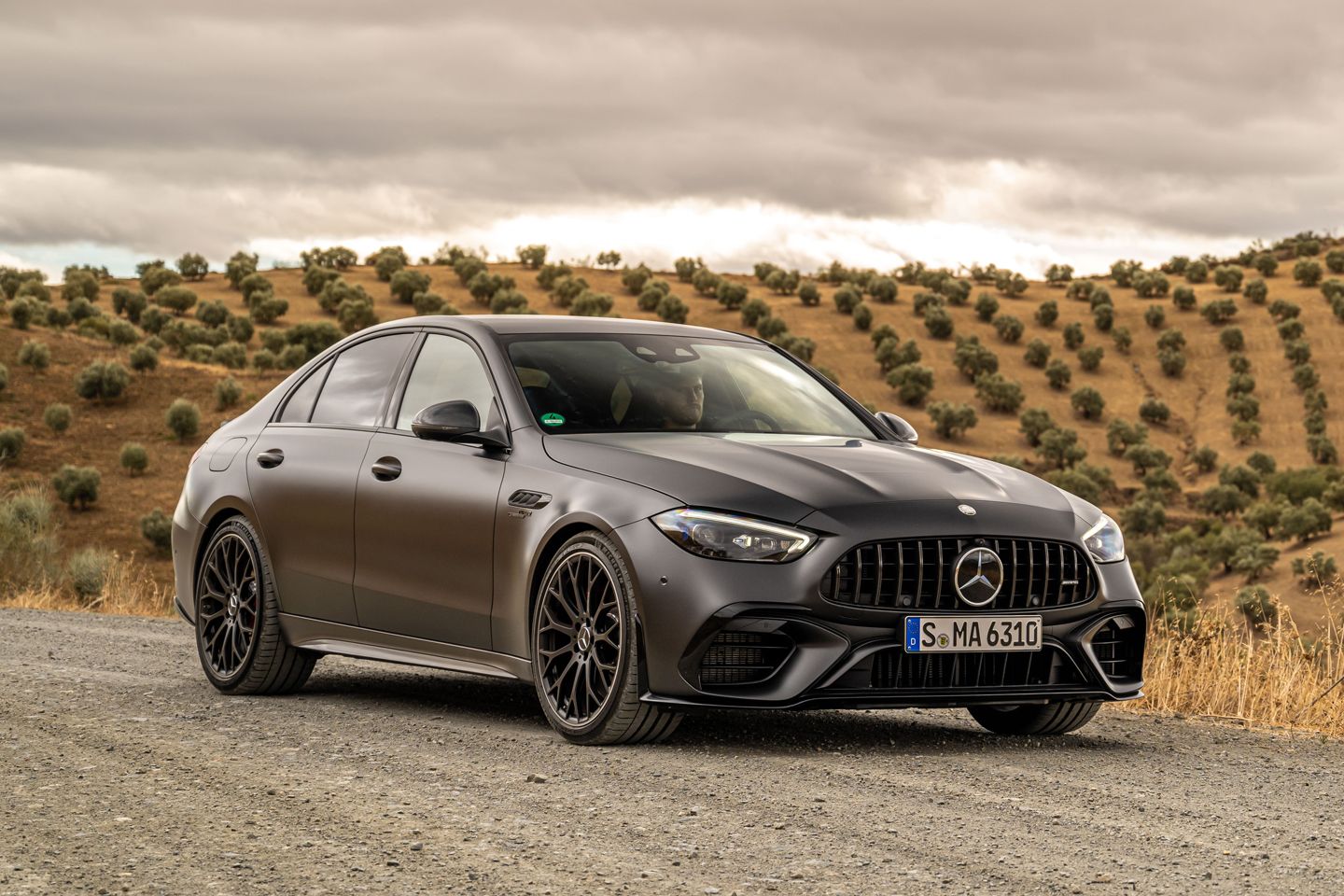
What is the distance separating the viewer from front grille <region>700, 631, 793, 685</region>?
20.8 ft

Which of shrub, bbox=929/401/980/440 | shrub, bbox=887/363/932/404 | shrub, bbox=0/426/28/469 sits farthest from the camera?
shrub, bbox=887/363/932/404

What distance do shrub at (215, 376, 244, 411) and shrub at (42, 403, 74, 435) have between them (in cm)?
465

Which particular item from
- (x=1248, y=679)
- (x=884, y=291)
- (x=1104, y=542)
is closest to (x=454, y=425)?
(x=1104, y=542)

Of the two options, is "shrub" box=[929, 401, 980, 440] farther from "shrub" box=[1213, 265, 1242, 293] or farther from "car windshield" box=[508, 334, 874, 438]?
"car windshield" box=[508, 334, 874, 438]

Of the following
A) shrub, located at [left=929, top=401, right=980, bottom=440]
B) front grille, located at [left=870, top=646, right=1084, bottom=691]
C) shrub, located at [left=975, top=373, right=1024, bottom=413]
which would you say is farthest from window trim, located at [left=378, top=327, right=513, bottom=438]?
shrub, located at [left=975, top=373, right=1024, bottom=413]

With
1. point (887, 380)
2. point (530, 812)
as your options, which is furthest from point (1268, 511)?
point (530, 812)

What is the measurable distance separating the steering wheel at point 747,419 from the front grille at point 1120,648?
5.49 feet

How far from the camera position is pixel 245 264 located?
309 ft

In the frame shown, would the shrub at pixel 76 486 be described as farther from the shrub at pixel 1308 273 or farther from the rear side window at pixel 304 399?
the shrub at pixel 1308 273

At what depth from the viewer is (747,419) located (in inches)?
304

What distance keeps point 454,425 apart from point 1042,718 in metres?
2.79

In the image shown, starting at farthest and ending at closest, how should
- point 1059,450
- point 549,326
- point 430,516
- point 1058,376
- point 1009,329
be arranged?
point 1009,329 → point 1058,376 → point 1059,450 → point 549,326 → point 430,516

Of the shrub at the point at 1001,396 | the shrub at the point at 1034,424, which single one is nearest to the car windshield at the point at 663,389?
the shrub at the point at 1034,424

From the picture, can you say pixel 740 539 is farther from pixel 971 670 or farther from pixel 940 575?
pixel 971 670
